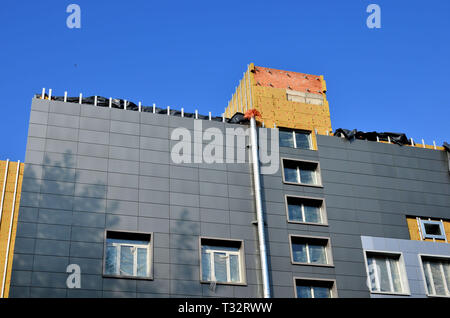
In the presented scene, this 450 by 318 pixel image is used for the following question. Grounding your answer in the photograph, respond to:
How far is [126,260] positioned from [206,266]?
491cm

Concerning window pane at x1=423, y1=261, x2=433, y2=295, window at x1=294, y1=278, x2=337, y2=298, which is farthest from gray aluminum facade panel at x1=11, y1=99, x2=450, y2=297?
window pane at x1=423, y1=261, x2=433, y2=295

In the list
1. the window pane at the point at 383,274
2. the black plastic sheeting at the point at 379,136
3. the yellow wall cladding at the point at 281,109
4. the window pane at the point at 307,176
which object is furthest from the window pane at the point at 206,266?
the black plastic sheeting at the point at 379,136

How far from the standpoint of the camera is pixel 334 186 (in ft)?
153

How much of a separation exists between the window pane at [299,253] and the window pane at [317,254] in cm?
42

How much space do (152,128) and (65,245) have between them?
1032 centimetres

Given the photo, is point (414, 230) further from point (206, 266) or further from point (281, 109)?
point (206, 266)

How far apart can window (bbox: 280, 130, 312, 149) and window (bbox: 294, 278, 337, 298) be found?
10107 millimetres

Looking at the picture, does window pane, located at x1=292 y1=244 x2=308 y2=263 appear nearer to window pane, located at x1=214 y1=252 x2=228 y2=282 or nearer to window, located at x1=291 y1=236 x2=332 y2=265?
window, located at x1=291 y1=236 x2=332 y2=265

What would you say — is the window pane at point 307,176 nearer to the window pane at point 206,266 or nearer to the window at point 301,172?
the window at point 301,172

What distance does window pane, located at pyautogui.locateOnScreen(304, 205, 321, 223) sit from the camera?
45.2 metres

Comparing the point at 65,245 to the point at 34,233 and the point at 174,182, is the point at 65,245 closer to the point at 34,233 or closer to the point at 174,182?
the point at 34,233
